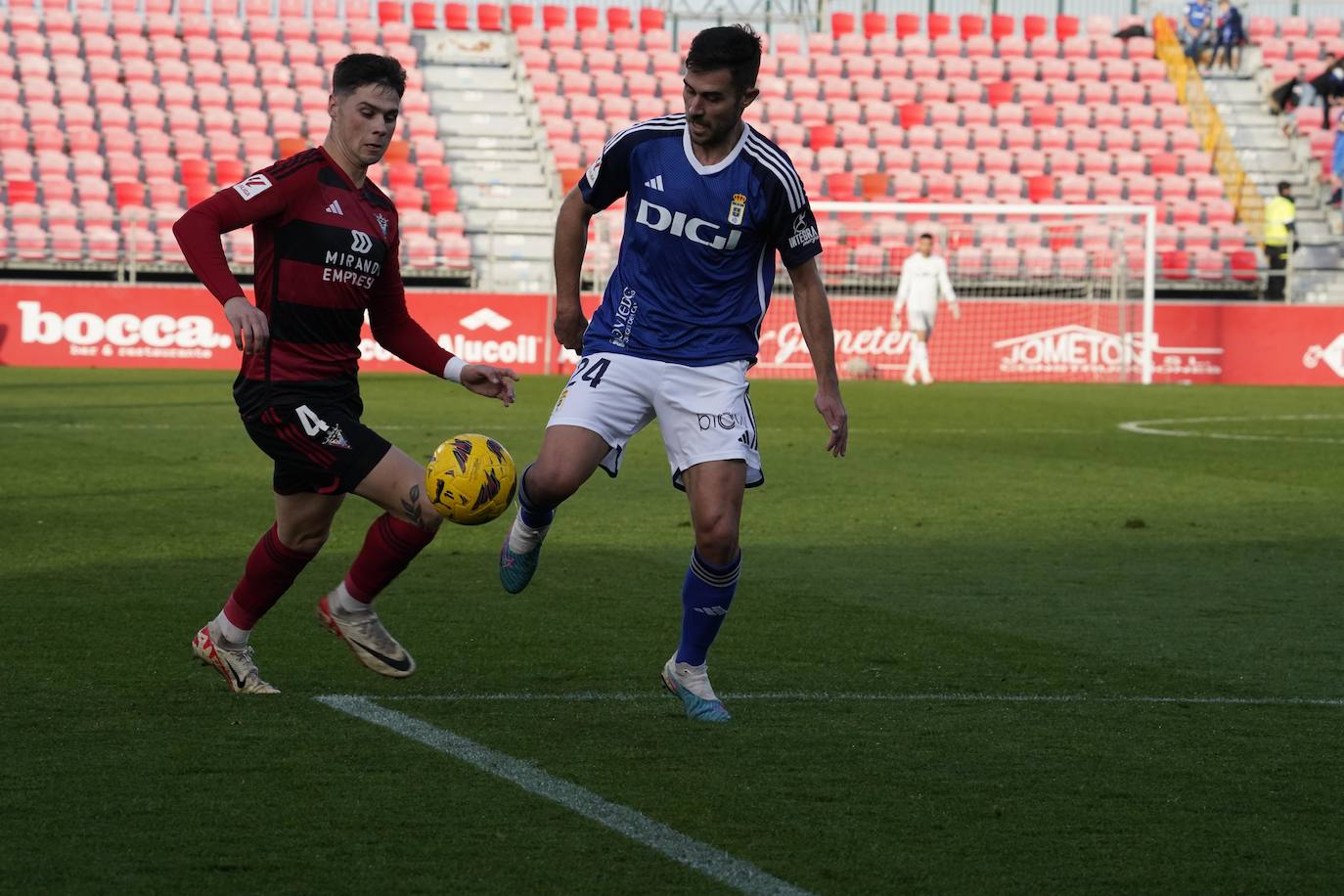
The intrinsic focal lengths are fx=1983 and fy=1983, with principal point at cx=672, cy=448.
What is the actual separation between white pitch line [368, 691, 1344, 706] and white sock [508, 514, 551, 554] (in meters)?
0.50

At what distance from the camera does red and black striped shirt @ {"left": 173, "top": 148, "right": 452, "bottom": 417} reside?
5.48 m

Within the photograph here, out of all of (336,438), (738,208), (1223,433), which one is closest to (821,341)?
(738,208)

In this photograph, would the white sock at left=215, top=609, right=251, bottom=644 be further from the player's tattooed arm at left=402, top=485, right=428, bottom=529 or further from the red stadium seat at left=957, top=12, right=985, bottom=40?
the red stadium seat at left=957, top=12, right=985, bottom=40

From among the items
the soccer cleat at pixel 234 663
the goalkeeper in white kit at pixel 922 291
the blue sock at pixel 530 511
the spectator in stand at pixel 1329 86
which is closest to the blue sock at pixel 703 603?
the blue sock at pixel 530 511

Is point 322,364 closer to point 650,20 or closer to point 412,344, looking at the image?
point 412,344

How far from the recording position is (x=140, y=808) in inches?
169

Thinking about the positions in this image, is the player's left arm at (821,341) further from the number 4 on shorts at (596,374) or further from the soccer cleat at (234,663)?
the soccer cleat at (234,663)

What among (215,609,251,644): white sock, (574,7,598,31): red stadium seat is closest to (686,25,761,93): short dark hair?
(215,609,251,644): white sock

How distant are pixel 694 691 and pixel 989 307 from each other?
23.0 meters

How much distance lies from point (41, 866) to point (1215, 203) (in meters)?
29.9

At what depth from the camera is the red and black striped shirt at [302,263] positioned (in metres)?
5.48

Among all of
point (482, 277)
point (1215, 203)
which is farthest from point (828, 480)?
point (1215, 203)

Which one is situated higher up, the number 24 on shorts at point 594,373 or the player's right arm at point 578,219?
the player's right arm at point 578,219

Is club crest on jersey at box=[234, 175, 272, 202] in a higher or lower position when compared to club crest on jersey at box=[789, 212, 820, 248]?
higher
